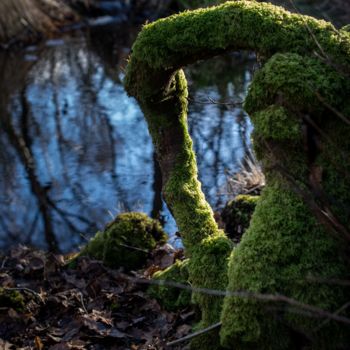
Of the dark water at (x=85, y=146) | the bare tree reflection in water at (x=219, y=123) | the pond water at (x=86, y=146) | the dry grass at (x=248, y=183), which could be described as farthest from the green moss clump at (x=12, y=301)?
the bare tree reflection in water at (x=219, y=123)

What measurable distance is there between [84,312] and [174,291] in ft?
2.24

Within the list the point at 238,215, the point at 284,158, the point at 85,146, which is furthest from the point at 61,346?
the point at 85,146

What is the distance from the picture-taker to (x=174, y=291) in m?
4.45

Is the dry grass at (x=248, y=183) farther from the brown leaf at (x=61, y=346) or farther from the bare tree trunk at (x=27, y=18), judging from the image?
the bare tree trunk at (x=27, y=18)

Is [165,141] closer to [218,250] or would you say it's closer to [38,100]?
[218,250]

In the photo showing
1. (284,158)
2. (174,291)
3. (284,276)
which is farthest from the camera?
(174,291)

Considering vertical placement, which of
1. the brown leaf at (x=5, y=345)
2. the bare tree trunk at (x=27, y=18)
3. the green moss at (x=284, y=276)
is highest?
the bare tree trunk at (x=27, y=18)

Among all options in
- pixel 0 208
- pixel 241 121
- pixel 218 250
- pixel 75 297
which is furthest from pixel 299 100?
pixel 241 121

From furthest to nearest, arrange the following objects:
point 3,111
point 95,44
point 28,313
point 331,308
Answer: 1. point 95,44
2. point 3,111
3. point 28,313
4. point 331,308

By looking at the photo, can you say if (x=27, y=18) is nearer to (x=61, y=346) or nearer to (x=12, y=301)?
(x=12, y=301)

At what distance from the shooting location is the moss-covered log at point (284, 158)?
2783 millimetres

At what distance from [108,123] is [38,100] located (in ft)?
8.09

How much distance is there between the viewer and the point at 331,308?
8.97 ft

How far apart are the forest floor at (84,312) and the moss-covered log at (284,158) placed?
2.66ft
